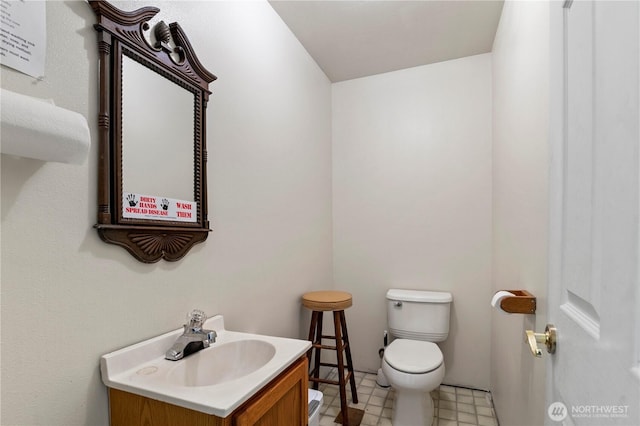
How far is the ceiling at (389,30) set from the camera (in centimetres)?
190

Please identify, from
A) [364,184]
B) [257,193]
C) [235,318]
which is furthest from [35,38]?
[364,184]

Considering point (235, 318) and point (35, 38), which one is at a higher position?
point (35, 38)

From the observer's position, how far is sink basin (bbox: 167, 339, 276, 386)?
3.69ft

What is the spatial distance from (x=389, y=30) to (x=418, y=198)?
3.91 feet

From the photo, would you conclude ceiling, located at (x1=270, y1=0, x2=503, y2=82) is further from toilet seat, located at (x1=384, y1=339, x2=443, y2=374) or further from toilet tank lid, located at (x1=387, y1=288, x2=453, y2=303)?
toilet seat, located at (x1=384, y1=339, x2=443, y2=374)

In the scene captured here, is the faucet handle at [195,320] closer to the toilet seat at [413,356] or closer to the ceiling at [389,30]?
the toilet seat at [413,356]

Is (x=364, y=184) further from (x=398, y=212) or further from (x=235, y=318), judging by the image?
(x=235, y=318)

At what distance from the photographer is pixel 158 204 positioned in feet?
3.77

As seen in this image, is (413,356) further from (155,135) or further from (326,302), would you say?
(155,135)

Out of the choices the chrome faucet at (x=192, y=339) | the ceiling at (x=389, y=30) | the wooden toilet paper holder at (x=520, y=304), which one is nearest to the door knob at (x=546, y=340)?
the wooden toilet paper holder at (x=520, y=304)

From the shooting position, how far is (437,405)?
7.25 ft

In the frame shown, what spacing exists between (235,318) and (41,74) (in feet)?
3.74

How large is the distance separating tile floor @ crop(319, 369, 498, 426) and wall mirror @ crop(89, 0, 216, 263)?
1585 millimetres

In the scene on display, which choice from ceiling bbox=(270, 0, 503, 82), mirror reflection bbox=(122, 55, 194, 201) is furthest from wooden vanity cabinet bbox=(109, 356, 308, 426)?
ceiling bbox=(270, 0, 503, 82)
